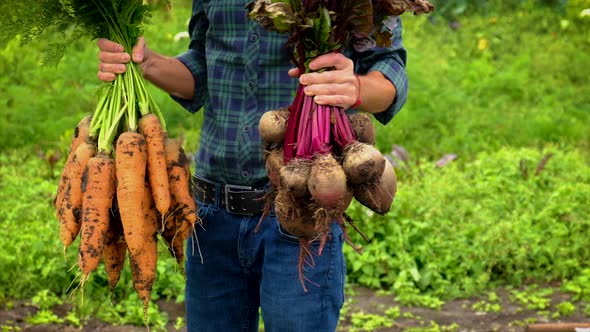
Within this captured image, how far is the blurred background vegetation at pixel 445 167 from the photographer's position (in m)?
5.11

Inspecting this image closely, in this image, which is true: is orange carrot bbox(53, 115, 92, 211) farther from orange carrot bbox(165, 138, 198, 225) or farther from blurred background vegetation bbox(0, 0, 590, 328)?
blurred background vegetation bbox(0, 0, 590, 328)

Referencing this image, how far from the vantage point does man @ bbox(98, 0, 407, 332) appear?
2641 millimetres

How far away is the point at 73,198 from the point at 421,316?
9.20ft

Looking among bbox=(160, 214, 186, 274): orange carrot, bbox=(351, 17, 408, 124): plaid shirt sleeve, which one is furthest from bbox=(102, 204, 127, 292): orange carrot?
bbox=(351, 17, 408, 124): plaid shirt sleeve

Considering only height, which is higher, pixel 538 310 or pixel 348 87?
pixel 348 87

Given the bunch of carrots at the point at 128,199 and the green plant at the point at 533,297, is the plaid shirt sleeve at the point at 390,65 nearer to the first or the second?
the bunch of carrots at the point at 128,199

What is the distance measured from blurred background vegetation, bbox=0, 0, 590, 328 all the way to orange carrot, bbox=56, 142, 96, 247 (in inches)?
38.2

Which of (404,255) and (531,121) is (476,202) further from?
(531,121)

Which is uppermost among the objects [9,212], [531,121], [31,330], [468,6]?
[468,6]

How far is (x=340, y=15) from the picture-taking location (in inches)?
89.7

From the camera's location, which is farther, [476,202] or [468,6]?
[468,6]

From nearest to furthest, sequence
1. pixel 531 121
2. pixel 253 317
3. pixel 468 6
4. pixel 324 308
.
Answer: pixel 324 308 → pixel 253 317 → pixel 531 121 → pixel 468 6

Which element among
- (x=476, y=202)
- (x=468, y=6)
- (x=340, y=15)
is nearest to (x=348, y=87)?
(x=340, y=15)

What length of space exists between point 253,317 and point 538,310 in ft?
8.25
